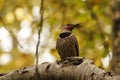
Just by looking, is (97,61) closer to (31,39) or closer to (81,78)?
(31,39)

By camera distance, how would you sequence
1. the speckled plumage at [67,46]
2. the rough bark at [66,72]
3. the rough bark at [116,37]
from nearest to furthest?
1. the rough bark at [66,72]
2. the speckled plumage at [67,46]
3. the rough bark at [116,37]

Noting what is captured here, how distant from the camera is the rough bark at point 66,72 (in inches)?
126

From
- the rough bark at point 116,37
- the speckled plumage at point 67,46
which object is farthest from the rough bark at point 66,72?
the rough bark at point 116,37

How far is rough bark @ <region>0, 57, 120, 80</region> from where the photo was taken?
3.21 m

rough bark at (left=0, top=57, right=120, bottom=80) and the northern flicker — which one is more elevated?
the northern flicker

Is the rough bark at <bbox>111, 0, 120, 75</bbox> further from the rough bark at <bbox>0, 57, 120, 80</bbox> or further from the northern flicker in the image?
the rough bark at <bbox>0, 57, 120, 80</bbox>

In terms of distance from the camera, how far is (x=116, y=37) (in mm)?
6906

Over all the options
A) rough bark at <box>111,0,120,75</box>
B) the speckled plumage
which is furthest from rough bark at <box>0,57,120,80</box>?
rough bark at <box>111,0,120,75</box>

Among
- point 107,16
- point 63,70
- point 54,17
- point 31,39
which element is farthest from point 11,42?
point 63,70

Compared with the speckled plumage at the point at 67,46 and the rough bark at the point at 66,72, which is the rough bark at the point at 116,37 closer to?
the speckled plumage at the point at 67,46

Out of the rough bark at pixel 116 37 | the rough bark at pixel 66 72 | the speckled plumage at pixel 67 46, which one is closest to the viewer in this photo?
the rough bark at pixel 66 72

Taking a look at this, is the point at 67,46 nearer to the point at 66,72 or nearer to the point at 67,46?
the point at 67,46

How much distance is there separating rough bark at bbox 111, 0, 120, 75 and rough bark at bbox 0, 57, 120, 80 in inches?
109

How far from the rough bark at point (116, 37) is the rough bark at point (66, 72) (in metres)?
Answer: 2.77
